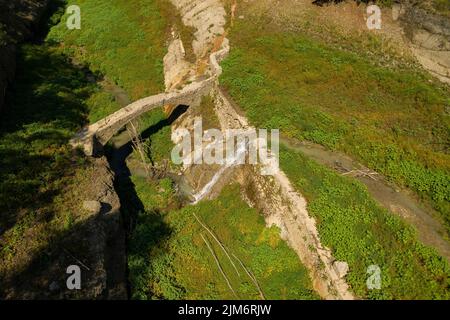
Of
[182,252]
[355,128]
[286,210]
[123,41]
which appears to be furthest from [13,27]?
[355,128]

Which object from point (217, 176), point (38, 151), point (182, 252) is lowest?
point (182, 252)

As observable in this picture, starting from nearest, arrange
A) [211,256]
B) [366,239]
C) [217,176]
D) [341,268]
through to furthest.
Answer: [341,268]
[366,239]
[211,256]
[217,176]

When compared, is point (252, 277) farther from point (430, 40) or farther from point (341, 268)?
point (430, 40)

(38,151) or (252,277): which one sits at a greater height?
(38,151)

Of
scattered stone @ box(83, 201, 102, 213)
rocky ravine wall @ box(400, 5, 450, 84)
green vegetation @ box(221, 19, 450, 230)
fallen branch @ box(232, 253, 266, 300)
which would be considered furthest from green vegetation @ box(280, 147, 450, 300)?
rocky ravine wall @ box(400, 5, 450, 84)

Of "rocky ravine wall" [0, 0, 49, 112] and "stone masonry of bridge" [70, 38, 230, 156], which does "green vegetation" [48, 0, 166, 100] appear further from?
"stone masonry of bridge" [70, 38, 230, 156]

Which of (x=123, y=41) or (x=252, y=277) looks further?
(x=123, y=41)

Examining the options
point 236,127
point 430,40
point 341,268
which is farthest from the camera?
point 430,40
